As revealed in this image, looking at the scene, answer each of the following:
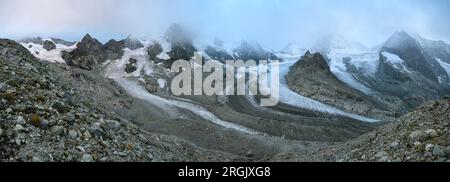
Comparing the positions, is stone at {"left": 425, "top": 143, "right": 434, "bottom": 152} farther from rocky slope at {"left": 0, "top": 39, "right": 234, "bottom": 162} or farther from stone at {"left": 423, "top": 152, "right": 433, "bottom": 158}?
rocky slope at {"left": 0, "top": 39, "right": 234, "bottom": 162}

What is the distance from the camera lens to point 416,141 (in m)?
24.2

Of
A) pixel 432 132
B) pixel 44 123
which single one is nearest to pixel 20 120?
pixel 44 123

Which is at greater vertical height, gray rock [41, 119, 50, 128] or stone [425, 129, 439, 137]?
gray rock [41, 119, 50, 128]

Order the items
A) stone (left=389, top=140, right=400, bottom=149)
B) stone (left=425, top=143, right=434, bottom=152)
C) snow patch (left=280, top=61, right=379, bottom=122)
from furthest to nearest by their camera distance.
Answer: snow patch (left=280, top=61, right=379, bottom=122) → stone (left=389, top=140, right=400, bottom=149) → stone (left=425, top=143, right=434, bottom=152)

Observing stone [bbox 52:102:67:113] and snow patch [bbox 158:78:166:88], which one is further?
snow patch [bbox 158:78:166:88]

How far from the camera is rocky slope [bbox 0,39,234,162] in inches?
840

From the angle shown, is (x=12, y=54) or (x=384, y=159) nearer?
(x=384, y=159)

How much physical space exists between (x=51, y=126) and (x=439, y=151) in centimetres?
1565

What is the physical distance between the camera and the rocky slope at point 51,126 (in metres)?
21.3

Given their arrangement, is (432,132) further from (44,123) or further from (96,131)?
(44,123)

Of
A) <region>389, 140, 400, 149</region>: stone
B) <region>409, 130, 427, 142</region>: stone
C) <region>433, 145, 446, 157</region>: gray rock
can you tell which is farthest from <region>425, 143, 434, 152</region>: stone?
<region>389, 140, 400, 149</region>: stone

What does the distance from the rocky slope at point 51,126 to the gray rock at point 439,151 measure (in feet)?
41.9
